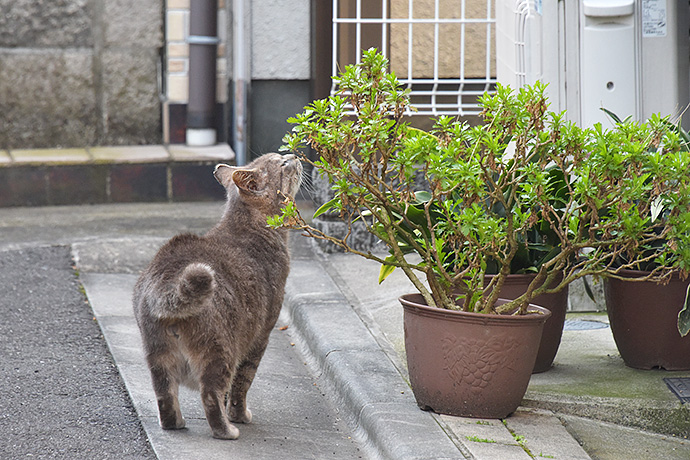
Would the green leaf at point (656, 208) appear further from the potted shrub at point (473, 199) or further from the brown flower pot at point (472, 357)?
the brown flower pot at point (472, 357)

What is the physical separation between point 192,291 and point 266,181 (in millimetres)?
851

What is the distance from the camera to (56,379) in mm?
3990

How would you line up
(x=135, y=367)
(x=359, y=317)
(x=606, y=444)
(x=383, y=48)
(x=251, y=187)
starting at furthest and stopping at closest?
(x=383, y=48)
(x=359, y=317)
(x=135, y=367)
(x=251, y=187)
(x=606, y=444)

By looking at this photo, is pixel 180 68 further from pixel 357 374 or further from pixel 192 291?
pixel 192 291

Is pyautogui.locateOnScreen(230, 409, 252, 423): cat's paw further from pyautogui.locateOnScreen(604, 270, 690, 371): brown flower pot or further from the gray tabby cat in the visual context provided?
pyautogui.locateOnScreen(604, 270, 690, 371): brown flower pot

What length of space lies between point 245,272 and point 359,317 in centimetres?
148

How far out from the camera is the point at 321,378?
14.2 feet

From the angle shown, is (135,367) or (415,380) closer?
(415,380)

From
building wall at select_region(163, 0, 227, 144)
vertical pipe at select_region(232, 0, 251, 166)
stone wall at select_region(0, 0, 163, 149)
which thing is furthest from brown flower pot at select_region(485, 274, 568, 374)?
stone wall at select_region(0, 0, 163, 149)

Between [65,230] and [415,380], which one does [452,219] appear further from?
[65,230]

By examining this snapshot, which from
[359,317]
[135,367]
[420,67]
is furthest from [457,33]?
[135,367]

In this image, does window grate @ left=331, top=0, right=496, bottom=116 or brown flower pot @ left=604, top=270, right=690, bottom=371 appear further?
window grate @ left=331, top=0, right=496, bottom=116

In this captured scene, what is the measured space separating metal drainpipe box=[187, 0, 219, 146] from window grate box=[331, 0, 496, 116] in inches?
78.3

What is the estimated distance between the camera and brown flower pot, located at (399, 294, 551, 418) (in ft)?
10.8
